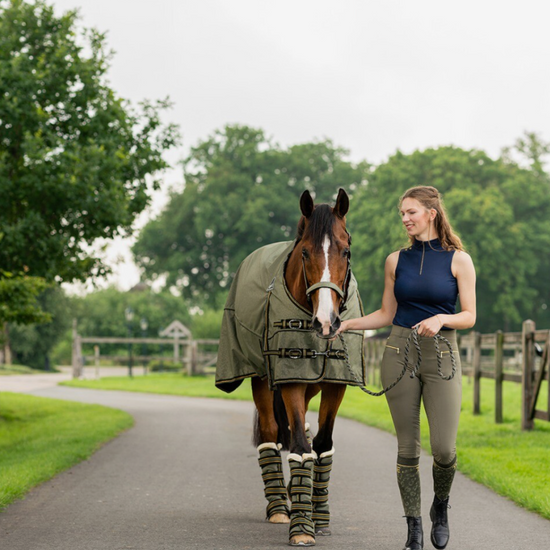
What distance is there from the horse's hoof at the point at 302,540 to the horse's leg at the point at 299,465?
0.03 meters

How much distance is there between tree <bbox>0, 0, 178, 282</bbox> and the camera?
14.6 m

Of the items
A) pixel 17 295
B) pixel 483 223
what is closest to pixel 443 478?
pixel 17 295

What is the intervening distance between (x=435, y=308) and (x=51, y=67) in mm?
12081

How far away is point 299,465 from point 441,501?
934 mm

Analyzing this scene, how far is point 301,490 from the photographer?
5758 millimetres

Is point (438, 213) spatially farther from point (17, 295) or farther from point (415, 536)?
point (17, 295)

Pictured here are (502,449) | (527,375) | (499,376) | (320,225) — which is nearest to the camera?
(320,225)

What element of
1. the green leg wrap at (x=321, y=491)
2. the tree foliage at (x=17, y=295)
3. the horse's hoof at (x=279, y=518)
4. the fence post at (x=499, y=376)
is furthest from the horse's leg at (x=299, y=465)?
the fence post at (x=499, y=376)

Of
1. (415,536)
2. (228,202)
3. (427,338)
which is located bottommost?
(415,536)

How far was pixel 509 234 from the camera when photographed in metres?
45.5

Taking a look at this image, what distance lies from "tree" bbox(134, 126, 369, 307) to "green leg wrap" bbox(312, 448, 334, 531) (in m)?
45.4

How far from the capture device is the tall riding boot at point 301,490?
5.68 meters

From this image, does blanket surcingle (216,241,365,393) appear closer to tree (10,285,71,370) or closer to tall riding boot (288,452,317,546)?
tall riding boot (288,452,317,546)

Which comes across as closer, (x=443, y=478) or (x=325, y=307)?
(x=325, y=307)
